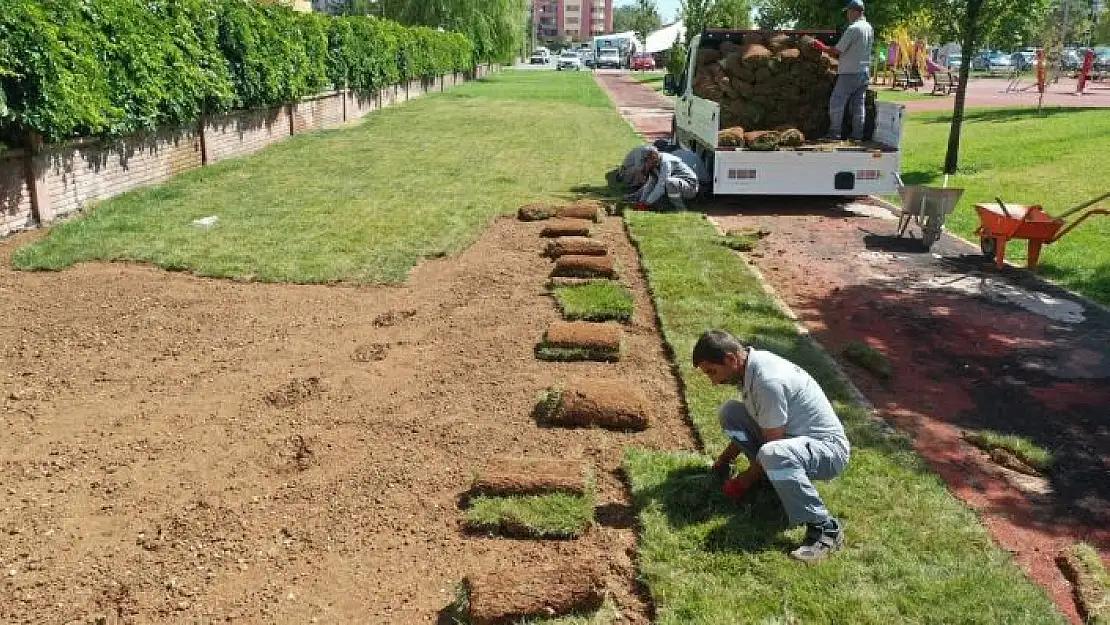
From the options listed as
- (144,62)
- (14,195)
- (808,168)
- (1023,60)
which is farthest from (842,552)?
(1023,60)

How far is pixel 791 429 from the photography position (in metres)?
4.09

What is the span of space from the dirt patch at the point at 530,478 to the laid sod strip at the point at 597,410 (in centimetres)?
70

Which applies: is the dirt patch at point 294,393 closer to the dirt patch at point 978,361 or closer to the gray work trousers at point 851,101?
the dirt patch at point 978,361

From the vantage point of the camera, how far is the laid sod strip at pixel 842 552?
3545 millimetres

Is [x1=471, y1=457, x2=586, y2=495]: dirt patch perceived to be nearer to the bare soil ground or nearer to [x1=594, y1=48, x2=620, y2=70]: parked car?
the bare soil ground

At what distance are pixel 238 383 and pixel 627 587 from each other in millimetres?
3284

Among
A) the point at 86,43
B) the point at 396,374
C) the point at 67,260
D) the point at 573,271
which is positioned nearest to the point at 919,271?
the point at 573,271

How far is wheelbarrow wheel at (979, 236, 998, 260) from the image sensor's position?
30.8 ft

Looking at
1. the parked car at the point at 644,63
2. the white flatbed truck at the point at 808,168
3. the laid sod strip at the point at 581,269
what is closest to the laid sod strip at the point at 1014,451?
the laid sod strip at the point at 581,269

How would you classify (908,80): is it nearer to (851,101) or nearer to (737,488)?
(851,101)

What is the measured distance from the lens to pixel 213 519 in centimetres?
424

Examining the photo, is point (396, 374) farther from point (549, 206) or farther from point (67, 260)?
point (549, 206)

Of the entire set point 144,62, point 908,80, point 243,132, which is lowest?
point 243,132

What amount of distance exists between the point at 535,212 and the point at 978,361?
6.01 meters
